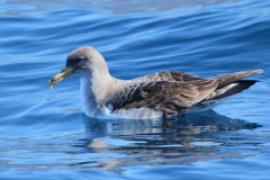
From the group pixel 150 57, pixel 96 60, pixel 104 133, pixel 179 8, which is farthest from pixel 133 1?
pixel 104 133

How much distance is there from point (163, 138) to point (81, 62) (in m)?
2.04

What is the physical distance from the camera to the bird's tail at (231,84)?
447 inches

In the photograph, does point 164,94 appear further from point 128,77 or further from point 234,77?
point 128,77

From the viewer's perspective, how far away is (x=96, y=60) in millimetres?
12211

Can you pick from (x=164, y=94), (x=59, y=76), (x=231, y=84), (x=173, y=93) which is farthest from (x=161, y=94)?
(x=59, y=76)

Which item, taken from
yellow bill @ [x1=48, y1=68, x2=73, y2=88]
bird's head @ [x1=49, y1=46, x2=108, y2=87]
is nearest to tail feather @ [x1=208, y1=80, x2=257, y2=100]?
bird's head @ [x1=49, y1=46, x2=108, y2=87]

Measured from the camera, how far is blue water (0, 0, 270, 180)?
9367 mm

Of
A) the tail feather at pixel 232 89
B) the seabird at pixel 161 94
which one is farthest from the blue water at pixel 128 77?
the tail feather at pixel 232 89

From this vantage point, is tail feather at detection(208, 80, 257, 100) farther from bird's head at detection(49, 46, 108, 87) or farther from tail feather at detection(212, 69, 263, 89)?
bird's head at detection(49, 46, 108, 87)

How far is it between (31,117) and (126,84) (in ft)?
4.29

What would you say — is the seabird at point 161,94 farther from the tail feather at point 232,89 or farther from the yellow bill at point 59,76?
the yellow bill at point 59,76

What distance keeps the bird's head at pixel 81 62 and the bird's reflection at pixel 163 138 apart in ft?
2.13

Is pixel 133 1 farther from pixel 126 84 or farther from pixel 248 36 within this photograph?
pixel 126 84

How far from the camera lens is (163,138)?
35.0 ft
